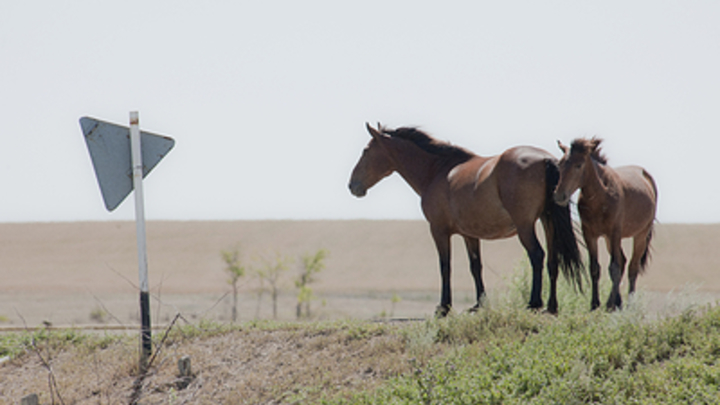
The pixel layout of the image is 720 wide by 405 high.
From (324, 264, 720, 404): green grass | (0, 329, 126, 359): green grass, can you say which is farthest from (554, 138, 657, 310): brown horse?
(0, 329, 126, 359): green grass

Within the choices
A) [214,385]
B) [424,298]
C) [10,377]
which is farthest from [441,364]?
[424,298]

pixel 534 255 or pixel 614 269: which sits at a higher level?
pixel 534 255

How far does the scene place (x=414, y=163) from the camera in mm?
8836

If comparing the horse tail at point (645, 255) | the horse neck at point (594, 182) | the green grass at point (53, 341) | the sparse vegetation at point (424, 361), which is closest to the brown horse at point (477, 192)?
the horse neck at point (594, 182)

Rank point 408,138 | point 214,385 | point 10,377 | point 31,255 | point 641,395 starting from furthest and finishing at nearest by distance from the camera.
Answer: point 31,255 < point 408,138 < point 10,377 < point 214,385 < point 641,395

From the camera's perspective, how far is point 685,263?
191 ft

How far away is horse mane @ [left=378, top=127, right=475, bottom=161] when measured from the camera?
28.5ft

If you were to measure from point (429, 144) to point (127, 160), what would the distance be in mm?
4123

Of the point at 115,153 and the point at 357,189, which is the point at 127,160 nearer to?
the point at 115,153

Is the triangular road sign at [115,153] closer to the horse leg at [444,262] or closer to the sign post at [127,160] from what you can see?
the sign post at [127,160]

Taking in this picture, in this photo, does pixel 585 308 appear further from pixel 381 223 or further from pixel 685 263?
pixel 381 223

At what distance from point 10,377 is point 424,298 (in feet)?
134

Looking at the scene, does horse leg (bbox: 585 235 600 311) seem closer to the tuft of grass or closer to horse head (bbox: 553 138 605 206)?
horse head (bbox: 553 138 605 206)

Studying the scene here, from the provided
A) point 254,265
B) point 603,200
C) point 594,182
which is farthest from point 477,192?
point 254,265
